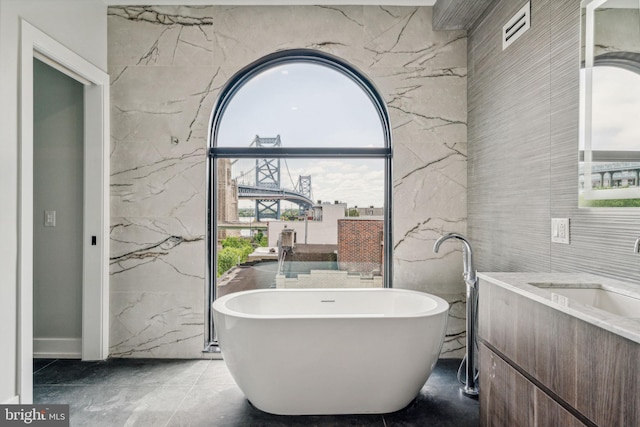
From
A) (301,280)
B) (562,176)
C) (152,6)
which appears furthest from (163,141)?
(562,176)

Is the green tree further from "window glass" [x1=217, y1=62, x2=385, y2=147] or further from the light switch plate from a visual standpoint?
the light switch plate

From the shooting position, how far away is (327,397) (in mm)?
2031

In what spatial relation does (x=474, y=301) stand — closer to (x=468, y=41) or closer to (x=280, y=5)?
(x=468, y=41)

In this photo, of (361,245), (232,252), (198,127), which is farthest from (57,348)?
(361,245)

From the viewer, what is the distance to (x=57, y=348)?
2.86m

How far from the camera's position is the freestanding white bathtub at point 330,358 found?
1.95 meters

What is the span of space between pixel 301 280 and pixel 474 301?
1.32m

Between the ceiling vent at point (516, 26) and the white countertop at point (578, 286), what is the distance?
139 centimetres

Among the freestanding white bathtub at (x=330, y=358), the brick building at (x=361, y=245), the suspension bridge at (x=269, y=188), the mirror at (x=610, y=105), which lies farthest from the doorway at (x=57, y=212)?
the mirror at (x=610, y=105)

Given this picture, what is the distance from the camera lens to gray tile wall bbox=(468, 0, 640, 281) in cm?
163

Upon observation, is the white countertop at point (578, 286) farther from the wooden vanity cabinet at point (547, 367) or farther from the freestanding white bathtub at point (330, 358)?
the freestanding white bathtub at point (330, 358)

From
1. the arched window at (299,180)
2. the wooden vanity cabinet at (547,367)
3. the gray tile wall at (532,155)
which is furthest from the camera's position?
the arched window at (299,180)

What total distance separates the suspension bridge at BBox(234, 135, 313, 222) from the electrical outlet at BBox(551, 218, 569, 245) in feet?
5.71

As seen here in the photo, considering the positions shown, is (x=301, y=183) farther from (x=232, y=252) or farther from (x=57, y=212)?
(x=57, y=212)
